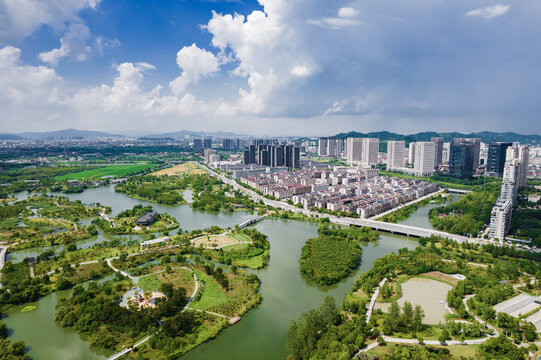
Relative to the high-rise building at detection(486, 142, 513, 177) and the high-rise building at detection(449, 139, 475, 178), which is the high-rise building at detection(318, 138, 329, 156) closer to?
the high-rise building at detection(449, 139, 475, 178)

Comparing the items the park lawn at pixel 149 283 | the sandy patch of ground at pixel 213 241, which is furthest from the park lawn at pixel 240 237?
the park lawn at pixel 149 283

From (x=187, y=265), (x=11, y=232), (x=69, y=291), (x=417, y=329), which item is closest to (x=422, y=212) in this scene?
(x=417, y=329)

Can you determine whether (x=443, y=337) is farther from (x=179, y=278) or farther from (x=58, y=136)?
(x=58, y=136)

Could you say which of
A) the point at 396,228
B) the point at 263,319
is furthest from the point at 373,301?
the point at 396,228

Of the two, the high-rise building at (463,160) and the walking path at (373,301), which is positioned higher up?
the high-rise building at (463,160)

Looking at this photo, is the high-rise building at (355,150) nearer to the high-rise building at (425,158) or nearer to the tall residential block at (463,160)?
the high-rise building at (425,158)

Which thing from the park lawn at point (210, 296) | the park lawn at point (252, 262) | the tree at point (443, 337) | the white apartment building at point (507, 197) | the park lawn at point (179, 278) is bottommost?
the park lawn at point (252, 262)

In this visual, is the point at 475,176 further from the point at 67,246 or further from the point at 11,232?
the point at 11,232
